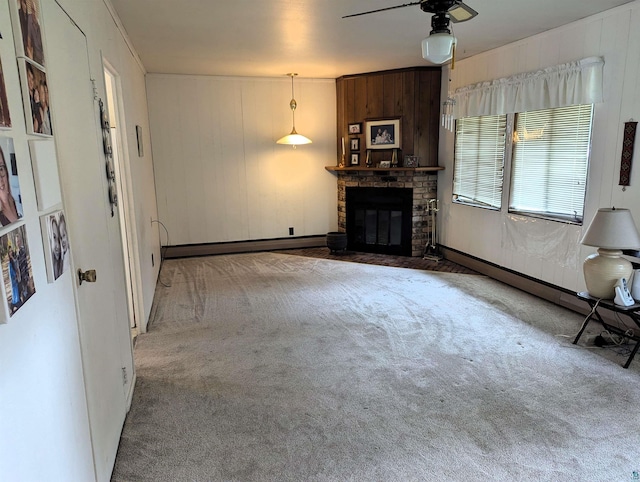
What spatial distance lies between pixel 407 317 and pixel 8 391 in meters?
3.36

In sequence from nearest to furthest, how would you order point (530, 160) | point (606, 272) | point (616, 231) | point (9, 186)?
point (9, 186), point (616, 231), point (606, 272), point (530, 160)

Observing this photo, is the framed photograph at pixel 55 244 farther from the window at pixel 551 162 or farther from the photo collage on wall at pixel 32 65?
the window at pixel 551 162

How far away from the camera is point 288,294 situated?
→ 471cm

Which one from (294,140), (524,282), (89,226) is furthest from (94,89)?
(524,282)

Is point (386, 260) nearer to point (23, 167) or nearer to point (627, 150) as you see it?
point (627, 150)

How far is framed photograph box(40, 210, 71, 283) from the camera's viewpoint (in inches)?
53.6

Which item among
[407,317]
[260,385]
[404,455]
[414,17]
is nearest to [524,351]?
[407,317]

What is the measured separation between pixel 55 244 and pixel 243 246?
5439mm

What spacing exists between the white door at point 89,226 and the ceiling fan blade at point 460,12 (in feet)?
6.64

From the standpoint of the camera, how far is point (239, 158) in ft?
21.9

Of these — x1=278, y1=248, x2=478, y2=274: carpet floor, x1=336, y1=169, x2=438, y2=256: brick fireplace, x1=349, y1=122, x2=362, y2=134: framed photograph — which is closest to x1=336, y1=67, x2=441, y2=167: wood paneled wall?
x1=349, y1=122, x2=362, y2=134: framed photograph

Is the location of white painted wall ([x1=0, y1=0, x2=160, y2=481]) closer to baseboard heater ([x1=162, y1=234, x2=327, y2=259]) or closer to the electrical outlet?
the electrical outlet

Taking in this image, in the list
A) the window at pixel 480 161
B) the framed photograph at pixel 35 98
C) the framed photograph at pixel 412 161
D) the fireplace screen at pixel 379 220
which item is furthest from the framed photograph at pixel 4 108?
the fireplace screen at pixel 379 220

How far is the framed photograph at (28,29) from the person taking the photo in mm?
1259
